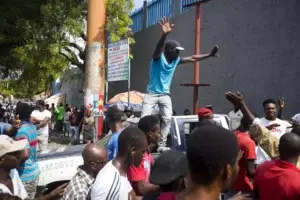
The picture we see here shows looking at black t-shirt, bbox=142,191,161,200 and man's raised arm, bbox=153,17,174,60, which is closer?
black t-shirt, bbox=142,191,161,200

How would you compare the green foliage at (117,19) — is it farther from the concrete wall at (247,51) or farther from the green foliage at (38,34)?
the concrete wall at (247,51)

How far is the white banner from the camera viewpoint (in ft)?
27.6

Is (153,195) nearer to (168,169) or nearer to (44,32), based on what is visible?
(168,169)

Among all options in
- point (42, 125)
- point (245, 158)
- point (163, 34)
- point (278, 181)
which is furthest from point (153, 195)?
point (42, 125)

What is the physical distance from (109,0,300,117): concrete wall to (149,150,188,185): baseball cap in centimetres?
822

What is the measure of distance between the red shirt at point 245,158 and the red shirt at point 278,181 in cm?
93

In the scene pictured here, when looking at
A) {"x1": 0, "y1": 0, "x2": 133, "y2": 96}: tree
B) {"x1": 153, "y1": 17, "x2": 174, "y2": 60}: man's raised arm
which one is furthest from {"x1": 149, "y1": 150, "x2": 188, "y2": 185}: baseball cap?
{"x1": 0, "y1": 0, "x2": 133, "y2": 96}: tree

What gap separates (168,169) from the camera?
9.36ft

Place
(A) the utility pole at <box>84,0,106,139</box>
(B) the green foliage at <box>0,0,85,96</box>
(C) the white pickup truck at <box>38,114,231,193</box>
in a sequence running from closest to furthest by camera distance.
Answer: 1. (C) the white pickup truck at <box>38,114,231,193</box>
2. (A) the utility pole at <box>84,0,106,139</box>
3. (B) the green foliage at <box>0,0,85,96</box>

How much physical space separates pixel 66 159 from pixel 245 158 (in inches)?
104

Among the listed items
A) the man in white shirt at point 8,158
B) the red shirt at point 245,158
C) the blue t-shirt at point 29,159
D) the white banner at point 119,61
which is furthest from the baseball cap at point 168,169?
the white banner at point 119,61

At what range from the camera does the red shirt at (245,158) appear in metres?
4.85

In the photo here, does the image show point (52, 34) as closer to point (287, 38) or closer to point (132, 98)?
point (132, 98)

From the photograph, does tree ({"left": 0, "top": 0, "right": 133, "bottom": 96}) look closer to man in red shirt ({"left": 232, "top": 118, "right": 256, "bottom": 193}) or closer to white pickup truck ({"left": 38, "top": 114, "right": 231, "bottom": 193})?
white pickup truck ({"left": 38, "top": 114, "right": 231, "bottom": 193})
